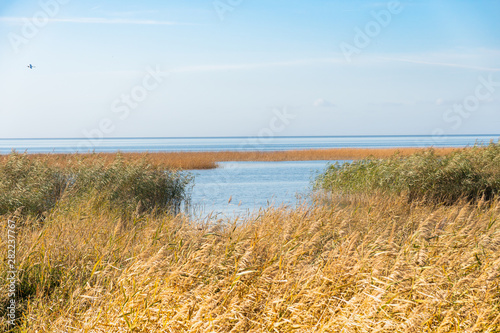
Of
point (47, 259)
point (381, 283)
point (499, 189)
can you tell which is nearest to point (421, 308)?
point (381, 283)

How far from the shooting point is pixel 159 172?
16.5 metres

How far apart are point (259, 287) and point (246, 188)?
18.1 meters

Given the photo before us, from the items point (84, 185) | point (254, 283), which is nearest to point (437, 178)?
point (254, 283)

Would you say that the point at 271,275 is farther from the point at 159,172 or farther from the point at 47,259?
the point at 159,172

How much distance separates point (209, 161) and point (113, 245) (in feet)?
95.7

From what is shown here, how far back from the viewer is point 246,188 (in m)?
24.0

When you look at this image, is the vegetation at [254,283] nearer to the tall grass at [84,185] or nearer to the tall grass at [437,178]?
the tall grass at [84,185]

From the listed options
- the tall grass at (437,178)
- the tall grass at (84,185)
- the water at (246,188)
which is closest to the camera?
the tall grass at (84,185)

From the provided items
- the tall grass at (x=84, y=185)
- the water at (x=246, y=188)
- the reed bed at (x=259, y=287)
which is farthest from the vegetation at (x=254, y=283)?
the water at (x=246, y=188)

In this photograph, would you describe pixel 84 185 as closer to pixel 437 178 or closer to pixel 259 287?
pixel 259 287

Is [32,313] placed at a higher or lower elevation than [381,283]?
lower

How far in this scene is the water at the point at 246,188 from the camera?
57.3 ft

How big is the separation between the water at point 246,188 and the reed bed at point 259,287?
284 inches

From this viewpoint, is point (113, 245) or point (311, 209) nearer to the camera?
point (113, 245)
